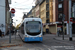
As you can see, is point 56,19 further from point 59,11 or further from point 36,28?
point 36,28

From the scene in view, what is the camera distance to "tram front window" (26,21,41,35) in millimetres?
17895

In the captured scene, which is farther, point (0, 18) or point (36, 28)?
point (0, 18)

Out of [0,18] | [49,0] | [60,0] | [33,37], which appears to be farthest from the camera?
[49,0]

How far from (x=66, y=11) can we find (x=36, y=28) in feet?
107

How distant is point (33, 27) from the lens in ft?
59.3

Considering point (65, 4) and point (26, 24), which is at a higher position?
point (65, 4)

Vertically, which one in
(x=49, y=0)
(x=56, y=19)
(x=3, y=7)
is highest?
(x=49, y=0)

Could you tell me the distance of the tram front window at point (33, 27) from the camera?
17.9 meters

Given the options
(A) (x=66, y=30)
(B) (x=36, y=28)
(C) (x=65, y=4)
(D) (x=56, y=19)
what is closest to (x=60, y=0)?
(C) (x=65, y=4)

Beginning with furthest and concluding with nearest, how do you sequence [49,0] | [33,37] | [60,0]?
1. [49,0]
2. [60,0]
3. [33,37]

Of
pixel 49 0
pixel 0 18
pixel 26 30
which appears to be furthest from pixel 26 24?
pixel 49 0

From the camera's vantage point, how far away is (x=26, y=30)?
59.3ft

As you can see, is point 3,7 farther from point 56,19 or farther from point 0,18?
point 56,19

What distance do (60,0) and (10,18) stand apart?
33772 millimetres
